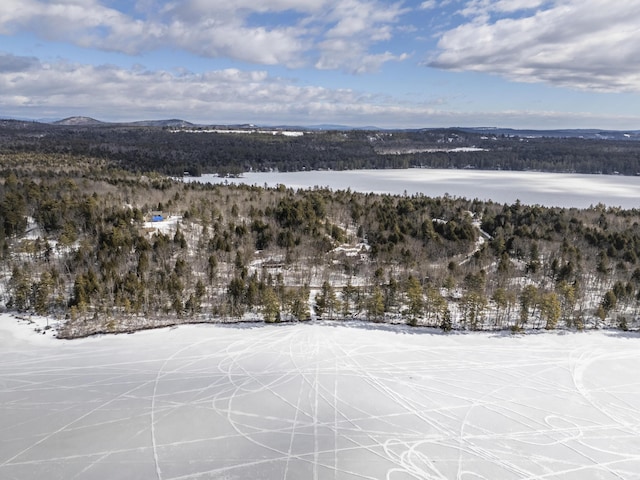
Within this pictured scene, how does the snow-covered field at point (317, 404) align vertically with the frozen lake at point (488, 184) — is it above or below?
below

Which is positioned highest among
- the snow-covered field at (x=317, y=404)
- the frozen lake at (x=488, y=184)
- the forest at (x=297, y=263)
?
the frozen lake at (x=488, y=184)

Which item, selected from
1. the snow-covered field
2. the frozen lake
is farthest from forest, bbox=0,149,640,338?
the frozen lake

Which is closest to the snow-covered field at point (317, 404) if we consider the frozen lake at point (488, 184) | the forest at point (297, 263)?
the forest at point (297, 263)

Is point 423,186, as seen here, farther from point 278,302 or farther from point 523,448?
point 523,448

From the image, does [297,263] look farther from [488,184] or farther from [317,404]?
[488,184]

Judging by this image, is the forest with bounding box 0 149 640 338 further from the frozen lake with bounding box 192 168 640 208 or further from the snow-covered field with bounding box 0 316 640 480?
the frozen lake with bounding box 192 168 640 208

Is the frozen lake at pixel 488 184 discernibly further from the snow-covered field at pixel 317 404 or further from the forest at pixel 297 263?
the snow-covered field at pixel 317 404

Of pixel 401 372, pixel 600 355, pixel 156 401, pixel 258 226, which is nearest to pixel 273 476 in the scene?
pixel 156 401
